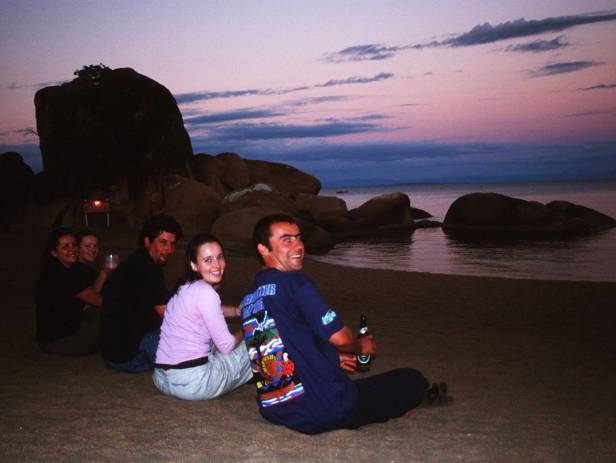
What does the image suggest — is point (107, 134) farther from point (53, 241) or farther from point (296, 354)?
point (296, 354)

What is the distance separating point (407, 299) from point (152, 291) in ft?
22.1

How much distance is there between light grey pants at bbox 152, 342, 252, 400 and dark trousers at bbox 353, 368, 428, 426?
119 centimetres

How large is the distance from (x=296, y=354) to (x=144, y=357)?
2481mm

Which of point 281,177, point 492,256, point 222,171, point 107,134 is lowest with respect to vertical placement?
point 492,256

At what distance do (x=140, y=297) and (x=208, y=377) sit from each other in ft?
3.51

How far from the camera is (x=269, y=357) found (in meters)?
3.89

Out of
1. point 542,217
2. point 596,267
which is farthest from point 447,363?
point 542,217

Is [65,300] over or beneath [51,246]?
beneath

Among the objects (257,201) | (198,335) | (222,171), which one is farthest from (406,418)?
(222,171)

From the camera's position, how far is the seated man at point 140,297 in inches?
209

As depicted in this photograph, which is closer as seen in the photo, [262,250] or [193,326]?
[262,250]

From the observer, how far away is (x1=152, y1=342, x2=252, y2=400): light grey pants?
15.8 feet

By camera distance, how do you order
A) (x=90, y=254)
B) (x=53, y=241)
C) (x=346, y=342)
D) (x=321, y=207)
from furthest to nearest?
(x=321, y=207) → (x=90, y=254) → (x=53, y=241) → (x=346, y=342)

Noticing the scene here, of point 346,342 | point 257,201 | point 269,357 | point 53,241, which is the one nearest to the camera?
point 346,342
